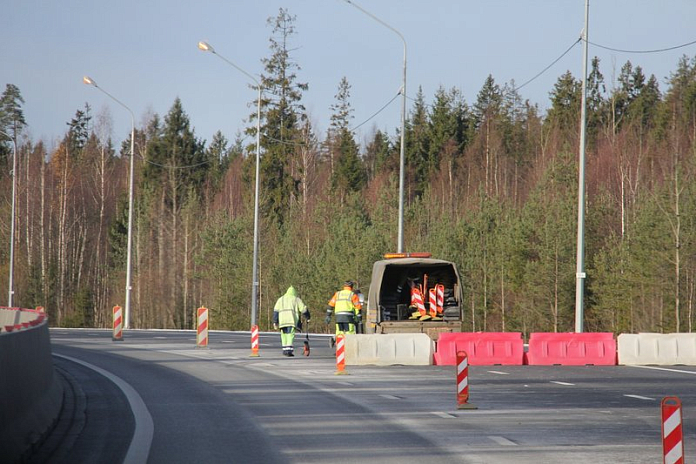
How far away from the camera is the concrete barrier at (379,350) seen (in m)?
22.7

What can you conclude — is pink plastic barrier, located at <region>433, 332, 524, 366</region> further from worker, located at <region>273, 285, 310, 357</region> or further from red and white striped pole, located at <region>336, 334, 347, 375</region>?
worker, located at <region>273, 285, 310, 357</region>

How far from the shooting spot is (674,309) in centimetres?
4775

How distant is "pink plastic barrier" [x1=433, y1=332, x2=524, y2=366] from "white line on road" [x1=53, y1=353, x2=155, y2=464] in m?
7.24

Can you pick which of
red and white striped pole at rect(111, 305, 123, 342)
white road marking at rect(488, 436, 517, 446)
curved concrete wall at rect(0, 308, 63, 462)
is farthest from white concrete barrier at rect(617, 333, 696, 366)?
red and white striped pole at rect(111, 305, 123, 342)

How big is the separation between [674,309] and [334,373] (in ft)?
101

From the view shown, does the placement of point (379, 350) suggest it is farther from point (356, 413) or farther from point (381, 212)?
point (381, 212)

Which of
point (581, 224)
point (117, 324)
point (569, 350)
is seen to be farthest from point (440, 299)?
point (117, 324)

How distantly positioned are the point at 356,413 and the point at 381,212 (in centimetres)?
6085

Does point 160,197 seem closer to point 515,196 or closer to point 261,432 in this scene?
point 515,196

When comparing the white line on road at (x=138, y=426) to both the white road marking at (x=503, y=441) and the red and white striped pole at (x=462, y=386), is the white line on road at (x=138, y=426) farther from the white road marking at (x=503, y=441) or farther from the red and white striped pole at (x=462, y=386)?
the red and white striped pole at (x=462, y=386)

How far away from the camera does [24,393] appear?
11109 mm

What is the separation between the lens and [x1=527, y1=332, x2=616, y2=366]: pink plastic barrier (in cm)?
2352

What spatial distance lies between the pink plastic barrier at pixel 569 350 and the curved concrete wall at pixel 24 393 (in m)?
12.1

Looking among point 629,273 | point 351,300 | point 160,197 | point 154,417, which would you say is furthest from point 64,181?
point 154,417
